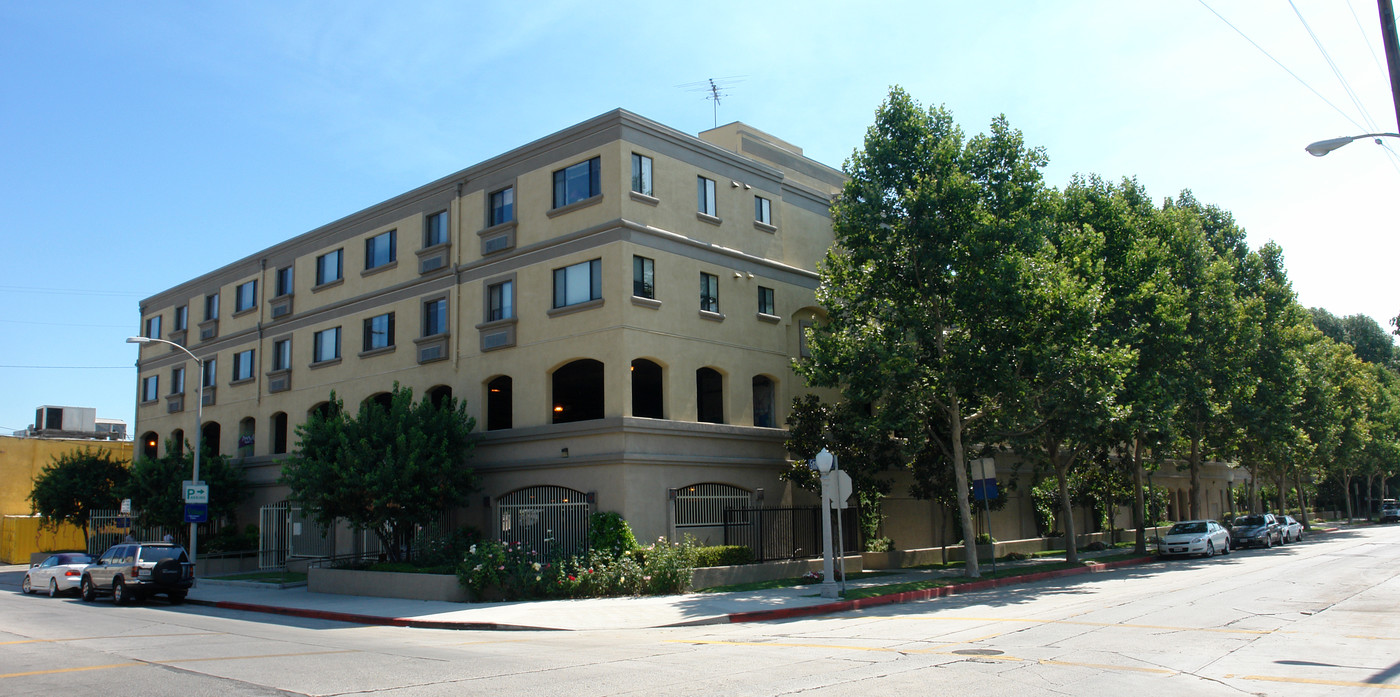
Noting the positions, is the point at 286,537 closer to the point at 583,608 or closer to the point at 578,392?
the point at 578,392

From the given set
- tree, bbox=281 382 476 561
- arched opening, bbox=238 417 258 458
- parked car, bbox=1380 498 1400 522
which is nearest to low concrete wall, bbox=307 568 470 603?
tree, bbox=281 382 476 561

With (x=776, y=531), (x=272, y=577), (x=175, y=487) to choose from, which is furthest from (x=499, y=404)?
(x=175, y=487)

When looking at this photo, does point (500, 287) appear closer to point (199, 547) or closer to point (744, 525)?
point (744, 525)

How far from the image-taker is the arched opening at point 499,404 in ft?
97.2

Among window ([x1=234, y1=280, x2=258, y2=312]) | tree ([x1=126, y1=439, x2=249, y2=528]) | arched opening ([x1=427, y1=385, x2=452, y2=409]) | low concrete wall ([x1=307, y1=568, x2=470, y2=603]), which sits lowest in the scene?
low concrete wall ([x1=307, y1=568, x2=470, y2=603])

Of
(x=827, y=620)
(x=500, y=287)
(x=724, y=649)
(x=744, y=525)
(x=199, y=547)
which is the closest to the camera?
(x=724, y=649)

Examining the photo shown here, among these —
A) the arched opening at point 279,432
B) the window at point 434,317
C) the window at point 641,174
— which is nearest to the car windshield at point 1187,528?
the window at point 641,174

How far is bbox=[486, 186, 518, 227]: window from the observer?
94.8ft

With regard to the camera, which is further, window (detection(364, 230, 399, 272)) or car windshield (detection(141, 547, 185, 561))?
window (detection(364, 230, 399, 272))

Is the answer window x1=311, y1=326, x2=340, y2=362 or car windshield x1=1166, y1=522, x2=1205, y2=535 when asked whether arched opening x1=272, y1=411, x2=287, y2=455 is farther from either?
car windshield x1=1166, y1=522, x2=1205, y2=535

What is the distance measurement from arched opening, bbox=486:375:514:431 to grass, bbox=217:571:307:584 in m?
7.55

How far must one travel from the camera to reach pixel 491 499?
27859 mm

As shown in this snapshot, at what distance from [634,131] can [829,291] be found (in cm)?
719

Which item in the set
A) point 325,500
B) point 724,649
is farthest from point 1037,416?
point 325,500
